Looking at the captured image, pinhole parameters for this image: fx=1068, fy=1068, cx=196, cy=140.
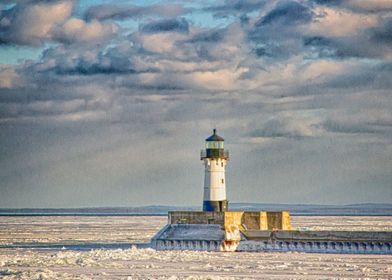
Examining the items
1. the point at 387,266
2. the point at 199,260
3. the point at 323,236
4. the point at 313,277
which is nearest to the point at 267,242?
the point at 323,236

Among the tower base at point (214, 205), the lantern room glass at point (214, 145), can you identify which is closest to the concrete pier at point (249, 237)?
the tower base at point (214, 205)

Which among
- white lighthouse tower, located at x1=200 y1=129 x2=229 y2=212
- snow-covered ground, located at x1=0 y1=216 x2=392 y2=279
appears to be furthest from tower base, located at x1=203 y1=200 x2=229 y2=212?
snow-covered ground, located at x1=0 y1=216 x2=392 y2=279

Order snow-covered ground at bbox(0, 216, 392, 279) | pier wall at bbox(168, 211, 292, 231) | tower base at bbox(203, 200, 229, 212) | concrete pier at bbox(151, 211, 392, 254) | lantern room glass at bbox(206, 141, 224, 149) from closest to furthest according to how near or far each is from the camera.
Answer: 1. snow-covered ground at bbox(0, 216, 392, 279)
2. concrete pier at bbox(151, 211, 392, 254)
3. pier wall at bbox(168, 211, 292, 231)
4. tower base at bbox(203, 200, 229, 212)
5. lantern room glass at bbox(206, 141, 224, 149)

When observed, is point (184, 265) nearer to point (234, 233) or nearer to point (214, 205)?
point (234, 233)

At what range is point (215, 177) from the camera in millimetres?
53438

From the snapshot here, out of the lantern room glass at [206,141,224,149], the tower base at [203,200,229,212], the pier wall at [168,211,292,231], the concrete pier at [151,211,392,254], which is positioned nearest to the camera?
the concrete pier at [151,211,392,254]

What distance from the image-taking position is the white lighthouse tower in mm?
53281

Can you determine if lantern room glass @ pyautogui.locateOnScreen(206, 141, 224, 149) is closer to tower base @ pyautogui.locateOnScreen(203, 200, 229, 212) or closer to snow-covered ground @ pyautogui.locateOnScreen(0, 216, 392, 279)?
tower base @ pyautogui.locateOnScreen(203, 200, 229, 212)

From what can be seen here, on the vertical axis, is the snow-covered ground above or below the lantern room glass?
below

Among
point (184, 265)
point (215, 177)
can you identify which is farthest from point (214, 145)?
point (184, 265)

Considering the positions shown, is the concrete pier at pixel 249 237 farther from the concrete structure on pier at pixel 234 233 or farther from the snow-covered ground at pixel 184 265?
the snow-covered ground at pixel 184 265

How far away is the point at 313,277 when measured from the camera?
1448 inches

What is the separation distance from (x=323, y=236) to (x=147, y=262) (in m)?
10.5

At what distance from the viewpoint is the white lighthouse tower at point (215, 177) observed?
53.3m
